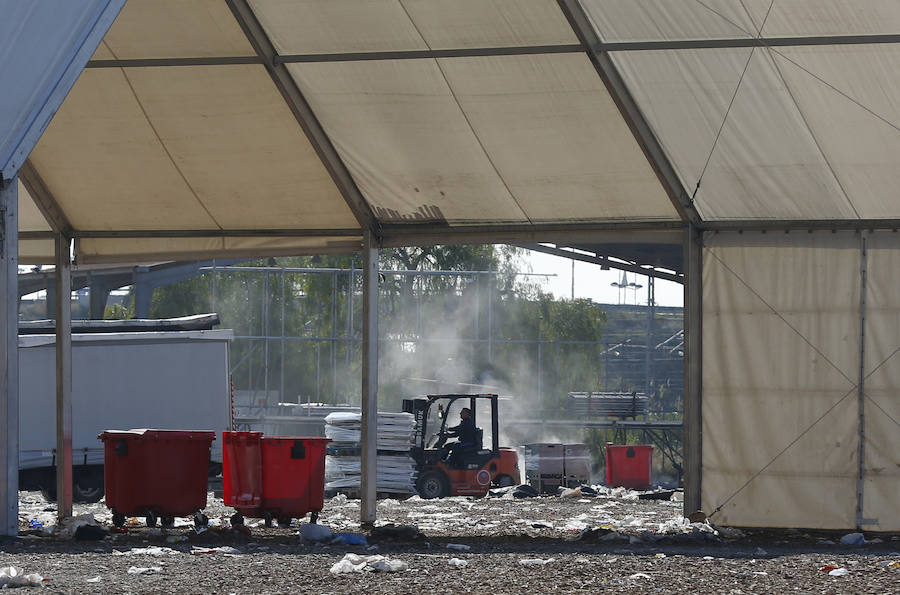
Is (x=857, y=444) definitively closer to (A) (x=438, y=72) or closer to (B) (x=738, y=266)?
(B) (x=738, y=266)

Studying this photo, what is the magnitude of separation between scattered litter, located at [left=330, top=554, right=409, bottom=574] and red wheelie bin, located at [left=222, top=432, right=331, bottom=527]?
3307 mm

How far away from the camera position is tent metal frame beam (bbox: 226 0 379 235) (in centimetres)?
1252

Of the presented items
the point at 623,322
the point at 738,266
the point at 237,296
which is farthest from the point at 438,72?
the point at 623,322

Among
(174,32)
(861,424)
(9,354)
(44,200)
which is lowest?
(861,424)

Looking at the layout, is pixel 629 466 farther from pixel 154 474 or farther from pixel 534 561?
pixel 534 561

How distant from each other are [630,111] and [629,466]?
17.1m

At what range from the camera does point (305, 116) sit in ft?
44.2

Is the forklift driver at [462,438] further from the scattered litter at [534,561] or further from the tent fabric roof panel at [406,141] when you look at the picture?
the scattered litter at [534,561]

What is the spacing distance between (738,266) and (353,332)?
33.7 meters

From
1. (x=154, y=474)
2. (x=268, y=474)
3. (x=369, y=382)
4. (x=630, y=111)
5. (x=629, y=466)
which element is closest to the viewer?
(x=630, y=111)

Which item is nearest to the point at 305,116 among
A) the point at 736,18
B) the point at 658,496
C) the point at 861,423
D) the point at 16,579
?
the point at 736,18

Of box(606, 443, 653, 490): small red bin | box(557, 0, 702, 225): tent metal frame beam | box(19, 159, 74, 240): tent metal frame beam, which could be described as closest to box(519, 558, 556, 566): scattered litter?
box(557, 0, 702, 225): tent metal frame beam

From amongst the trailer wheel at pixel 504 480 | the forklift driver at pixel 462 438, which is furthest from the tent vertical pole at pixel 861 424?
the trailer wheel at pixel 504 480

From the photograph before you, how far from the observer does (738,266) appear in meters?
13.4
